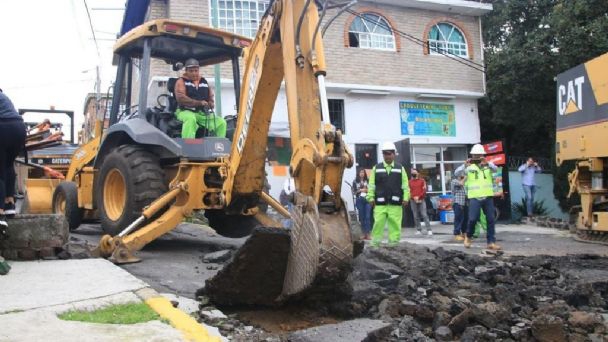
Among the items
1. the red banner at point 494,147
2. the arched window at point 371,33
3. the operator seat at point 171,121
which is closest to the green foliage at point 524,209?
the red banner at point 494,147

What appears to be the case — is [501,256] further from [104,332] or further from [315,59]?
[104,332]

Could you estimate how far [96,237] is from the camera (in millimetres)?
9273

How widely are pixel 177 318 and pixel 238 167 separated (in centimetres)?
271

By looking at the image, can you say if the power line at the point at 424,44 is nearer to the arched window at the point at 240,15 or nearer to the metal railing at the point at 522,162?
the arched window at the point at 240,15

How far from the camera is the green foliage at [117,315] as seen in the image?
141 inches

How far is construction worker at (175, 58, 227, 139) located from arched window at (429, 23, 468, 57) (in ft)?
42.3

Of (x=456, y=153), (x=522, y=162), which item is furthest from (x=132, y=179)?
(x=522, y=162)

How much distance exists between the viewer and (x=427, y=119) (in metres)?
18.5

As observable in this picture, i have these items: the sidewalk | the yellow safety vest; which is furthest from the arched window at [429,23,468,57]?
the sidewalk

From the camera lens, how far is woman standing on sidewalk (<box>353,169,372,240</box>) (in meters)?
12.5

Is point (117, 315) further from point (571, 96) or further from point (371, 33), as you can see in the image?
point (371, 33)

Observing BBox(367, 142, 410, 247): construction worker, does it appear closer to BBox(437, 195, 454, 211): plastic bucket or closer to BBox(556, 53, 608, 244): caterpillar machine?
BBox(556, 53, 608, 244): caterpillar machine

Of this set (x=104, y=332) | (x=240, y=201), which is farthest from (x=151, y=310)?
(x=240, y=201)

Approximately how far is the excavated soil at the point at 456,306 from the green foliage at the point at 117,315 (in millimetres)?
486
